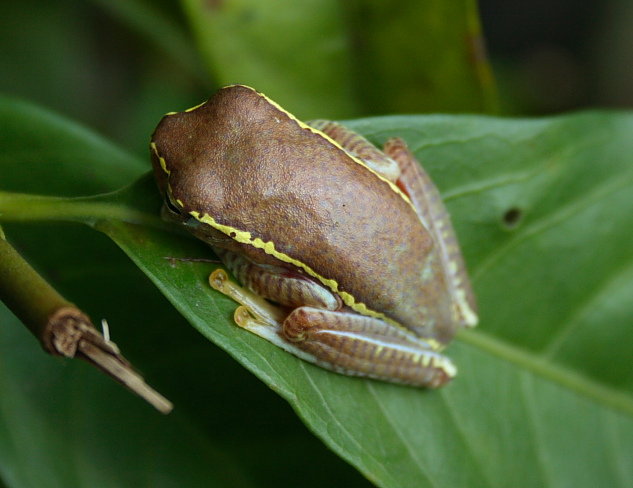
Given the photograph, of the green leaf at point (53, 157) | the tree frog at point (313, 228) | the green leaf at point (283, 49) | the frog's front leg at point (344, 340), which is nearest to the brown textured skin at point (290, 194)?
the tree frog at point (313, 228)

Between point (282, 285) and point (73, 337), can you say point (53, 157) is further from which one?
point (73, 337)

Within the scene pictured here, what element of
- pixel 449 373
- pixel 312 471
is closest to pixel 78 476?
pixel 312 471

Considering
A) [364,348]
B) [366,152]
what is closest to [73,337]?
[364,348]

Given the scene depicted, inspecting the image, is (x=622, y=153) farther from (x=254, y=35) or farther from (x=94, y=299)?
(x=94, y=299)

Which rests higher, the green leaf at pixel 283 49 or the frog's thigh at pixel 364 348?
the green leaf at pixel 283 49

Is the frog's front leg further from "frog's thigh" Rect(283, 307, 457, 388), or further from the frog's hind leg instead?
the frog's hind leg

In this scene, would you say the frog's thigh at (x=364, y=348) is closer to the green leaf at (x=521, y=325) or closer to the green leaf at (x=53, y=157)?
the green leaf at (x=521, y=325)

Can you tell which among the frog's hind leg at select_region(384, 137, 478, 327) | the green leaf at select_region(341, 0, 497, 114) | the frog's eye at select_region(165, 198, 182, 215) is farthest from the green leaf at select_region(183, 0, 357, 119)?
the frog's eye at select_region(165, 198, 182, 215)
